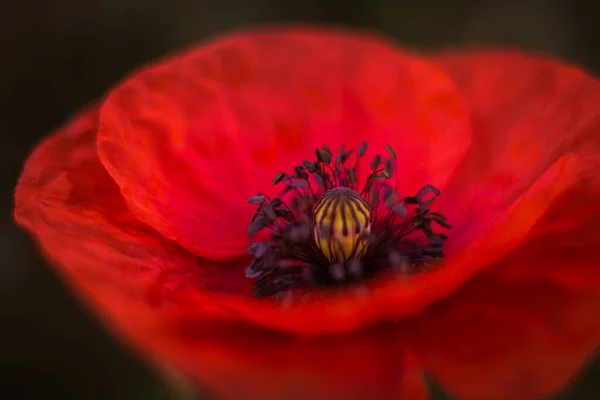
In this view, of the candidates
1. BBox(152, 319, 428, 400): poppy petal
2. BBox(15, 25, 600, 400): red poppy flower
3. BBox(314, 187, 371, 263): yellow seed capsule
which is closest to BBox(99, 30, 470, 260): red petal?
BBox(15, 25, 600, 400): red poppy flower

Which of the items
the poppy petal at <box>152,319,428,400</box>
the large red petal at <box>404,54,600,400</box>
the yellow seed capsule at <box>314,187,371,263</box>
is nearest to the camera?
the poppy petal at <box>152,319,428,400</box>

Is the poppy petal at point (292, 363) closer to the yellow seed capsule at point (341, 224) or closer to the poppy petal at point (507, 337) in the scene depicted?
the poppy petal at point (507, 337)

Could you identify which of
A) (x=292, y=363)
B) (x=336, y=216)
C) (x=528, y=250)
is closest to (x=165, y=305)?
(x=292, y=363)

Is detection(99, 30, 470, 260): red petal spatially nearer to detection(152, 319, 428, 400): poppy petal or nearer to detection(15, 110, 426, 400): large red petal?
detection(15, 110, 426, 400): large red petal

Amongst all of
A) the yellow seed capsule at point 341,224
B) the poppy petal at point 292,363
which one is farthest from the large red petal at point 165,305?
the yellow seed capsule at point 341,224

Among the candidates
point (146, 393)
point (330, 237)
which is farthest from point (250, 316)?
point (146, 393)

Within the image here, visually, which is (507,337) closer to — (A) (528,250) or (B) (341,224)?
(A) (528,250)
